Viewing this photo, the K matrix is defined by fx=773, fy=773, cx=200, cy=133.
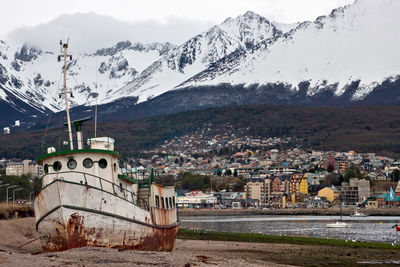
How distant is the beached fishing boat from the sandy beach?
1.09 meters

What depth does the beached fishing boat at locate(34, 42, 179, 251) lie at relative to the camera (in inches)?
1280

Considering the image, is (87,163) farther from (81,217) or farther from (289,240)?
(289,240)

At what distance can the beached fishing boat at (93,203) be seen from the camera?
3250 cm

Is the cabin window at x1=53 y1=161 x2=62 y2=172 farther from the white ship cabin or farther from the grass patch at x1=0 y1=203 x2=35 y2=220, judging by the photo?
the grass patch at x1=0 y1=203 x2=35 y2=220

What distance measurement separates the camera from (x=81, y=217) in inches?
1280

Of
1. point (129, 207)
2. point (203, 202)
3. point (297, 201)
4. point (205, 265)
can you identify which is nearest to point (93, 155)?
point (129, 207)

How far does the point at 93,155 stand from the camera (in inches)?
1389

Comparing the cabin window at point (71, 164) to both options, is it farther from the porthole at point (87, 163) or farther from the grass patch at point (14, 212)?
the grass patch at point (14, 212)

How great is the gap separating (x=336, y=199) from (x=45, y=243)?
15976 cm

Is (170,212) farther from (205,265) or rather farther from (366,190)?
(366,190)

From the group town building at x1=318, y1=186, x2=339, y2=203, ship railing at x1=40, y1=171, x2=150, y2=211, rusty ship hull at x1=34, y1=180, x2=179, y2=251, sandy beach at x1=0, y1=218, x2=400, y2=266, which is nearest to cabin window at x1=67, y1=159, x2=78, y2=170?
ship railing at x1=40, y1=171, x2=150, y2=211

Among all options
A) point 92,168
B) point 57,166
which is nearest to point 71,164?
point 57,166

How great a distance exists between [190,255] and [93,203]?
267 inches

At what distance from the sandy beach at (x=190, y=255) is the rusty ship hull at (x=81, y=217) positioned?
3.12ft
